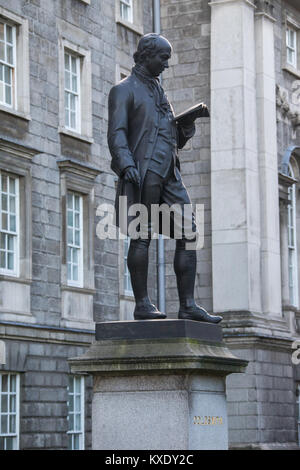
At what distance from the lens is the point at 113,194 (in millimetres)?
33438

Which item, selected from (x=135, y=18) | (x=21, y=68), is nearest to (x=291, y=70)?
(x=135, y=18)

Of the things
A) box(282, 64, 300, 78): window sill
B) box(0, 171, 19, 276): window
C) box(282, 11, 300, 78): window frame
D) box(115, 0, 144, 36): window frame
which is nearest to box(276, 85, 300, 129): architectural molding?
box(282, 64, 300, 78): window sill

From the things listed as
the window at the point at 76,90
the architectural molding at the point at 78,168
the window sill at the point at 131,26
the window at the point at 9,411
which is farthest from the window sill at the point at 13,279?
the window sill at the point at 131,26

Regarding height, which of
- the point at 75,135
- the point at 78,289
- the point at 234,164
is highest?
the point at 234,164

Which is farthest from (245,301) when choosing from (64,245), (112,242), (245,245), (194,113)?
→ (194,113)

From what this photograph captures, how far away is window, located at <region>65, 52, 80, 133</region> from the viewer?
31.9 meters

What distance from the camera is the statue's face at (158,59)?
15.3 m

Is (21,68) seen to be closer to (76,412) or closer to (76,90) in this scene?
(76,90)

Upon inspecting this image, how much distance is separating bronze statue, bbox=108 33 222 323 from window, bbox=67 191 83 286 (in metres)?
16.0

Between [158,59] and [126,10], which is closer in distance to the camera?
[158,59]

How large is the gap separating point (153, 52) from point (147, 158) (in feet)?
4.04

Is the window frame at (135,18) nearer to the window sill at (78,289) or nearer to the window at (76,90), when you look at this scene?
the window at (76,90)

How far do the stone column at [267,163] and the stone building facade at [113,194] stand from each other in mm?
A: 52

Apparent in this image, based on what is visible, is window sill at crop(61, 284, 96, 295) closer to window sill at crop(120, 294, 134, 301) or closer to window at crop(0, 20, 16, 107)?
window sill at crop(120, 294, 134, 301)
